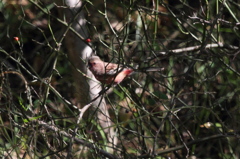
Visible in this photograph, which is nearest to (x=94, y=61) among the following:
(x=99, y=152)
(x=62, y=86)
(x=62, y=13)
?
(x=62, y=13)

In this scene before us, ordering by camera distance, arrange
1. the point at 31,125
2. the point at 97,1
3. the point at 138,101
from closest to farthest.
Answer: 1. the point at 31,125
2. the point at 138,101
3. the point at 97,1

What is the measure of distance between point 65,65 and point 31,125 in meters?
2.85

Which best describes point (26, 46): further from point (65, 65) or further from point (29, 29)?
point (65, 65)

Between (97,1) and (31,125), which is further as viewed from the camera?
(97,1)

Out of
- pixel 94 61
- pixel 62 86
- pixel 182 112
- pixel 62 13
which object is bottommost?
pixel 182 112

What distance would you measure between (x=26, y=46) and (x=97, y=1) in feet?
7.58

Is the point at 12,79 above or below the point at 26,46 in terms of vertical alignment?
below

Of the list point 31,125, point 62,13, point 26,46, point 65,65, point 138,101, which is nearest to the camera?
point 31,125

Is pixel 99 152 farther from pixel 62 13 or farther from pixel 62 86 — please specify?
pixel 62 86

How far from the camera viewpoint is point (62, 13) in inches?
176

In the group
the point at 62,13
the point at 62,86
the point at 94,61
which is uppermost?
the point at 62,13

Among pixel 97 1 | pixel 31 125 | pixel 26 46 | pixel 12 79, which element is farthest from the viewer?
pixel 26 46

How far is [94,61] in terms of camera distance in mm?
4398

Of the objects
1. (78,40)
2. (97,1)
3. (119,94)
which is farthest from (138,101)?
(97,1)
